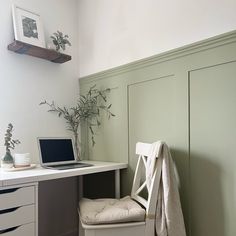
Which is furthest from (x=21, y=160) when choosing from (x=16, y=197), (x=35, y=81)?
(x=35, y=81)

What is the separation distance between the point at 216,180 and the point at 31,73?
177cm

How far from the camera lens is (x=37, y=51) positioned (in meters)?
2.20

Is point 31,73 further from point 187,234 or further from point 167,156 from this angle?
point 187,234

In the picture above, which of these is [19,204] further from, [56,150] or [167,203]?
[167,203]

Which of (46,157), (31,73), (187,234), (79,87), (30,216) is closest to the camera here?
(30,216)

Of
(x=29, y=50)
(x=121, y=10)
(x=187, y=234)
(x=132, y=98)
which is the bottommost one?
(x=187, y=234)

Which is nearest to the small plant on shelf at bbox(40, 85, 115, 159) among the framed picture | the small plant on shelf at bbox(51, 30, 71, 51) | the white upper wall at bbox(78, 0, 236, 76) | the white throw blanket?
the white upper wall at bbox(78, 0, 236, 76)

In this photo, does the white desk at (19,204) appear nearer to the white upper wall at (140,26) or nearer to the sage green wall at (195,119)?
the sage green wall at (195,119)

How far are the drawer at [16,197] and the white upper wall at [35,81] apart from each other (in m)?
0.64

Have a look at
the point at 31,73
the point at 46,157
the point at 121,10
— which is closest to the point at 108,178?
the point at 46,157

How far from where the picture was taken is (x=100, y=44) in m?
2.53

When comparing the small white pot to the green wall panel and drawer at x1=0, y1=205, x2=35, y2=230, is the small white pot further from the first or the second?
the green wall panel

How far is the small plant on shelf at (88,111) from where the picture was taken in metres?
2.47

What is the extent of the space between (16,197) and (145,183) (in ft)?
2.89
